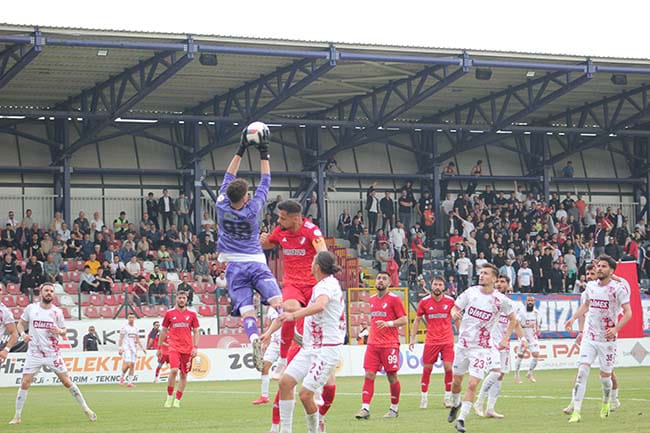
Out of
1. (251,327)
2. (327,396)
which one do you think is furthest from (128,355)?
(327,396)

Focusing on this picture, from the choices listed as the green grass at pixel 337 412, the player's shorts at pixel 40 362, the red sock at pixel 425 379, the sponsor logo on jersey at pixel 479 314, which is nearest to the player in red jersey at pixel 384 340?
the green grass at pixel 337 412

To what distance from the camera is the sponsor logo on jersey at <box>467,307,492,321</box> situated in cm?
1692

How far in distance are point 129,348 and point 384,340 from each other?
1544 centimetres

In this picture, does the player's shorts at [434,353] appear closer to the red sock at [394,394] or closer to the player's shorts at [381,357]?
the player's shorts at [381,357]

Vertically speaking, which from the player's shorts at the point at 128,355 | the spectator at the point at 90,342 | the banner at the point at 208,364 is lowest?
the banner at the point at 208,364

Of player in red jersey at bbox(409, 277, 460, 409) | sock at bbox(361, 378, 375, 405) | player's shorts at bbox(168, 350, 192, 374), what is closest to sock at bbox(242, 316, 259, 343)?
sock at bbox(361, 378, 375, 405)

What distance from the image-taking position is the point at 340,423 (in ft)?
57.0

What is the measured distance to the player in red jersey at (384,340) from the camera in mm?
18984

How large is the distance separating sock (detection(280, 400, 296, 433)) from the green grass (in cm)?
329

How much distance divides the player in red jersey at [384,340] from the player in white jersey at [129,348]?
1457 cm

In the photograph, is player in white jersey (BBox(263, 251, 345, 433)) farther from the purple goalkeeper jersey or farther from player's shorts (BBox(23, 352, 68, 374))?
player's shorts (BBox(23, 352, 68, 374))

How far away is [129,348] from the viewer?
110ft

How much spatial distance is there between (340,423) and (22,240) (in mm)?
25752

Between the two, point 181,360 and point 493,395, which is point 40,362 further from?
point 493,395
